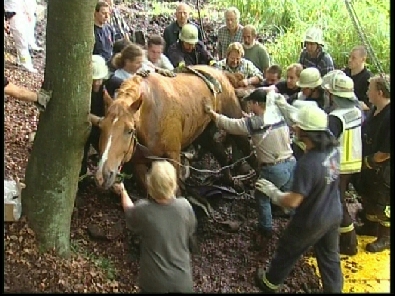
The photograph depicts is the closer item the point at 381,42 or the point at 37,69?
the point at 37,69

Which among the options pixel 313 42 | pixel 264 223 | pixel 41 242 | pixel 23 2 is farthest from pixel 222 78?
pixel 23 2

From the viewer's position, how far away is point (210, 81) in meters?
8.95

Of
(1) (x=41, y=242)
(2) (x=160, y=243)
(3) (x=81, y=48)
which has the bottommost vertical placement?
(1) (x=41, y=242)

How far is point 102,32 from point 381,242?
15.7 feet

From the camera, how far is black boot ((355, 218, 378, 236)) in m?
8.45

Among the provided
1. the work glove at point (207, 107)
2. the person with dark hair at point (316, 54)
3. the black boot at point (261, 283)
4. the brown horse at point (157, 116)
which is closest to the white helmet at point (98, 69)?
the brown horse at point (157, 116)

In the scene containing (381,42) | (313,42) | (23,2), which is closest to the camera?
(313,42)

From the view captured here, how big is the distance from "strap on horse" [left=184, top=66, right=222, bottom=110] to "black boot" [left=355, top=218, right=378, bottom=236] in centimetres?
241

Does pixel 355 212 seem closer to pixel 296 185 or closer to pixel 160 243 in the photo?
pixel 296 185

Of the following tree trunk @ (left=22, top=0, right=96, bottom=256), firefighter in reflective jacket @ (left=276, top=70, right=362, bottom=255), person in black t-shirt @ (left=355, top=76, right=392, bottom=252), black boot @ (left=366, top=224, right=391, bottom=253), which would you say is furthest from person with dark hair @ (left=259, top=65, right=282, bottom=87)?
tree trunk @ (left=22, top=0, right=96, bottom=256)

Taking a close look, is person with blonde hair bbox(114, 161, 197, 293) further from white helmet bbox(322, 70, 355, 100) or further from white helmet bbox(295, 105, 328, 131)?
white helmet bbox(322, 70, 355, 100)

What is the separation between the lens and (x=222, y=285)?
23.6 feet

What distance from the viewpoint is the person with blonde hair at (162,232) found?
5.31 metres

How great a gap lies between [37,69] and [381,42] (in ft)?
21.9
